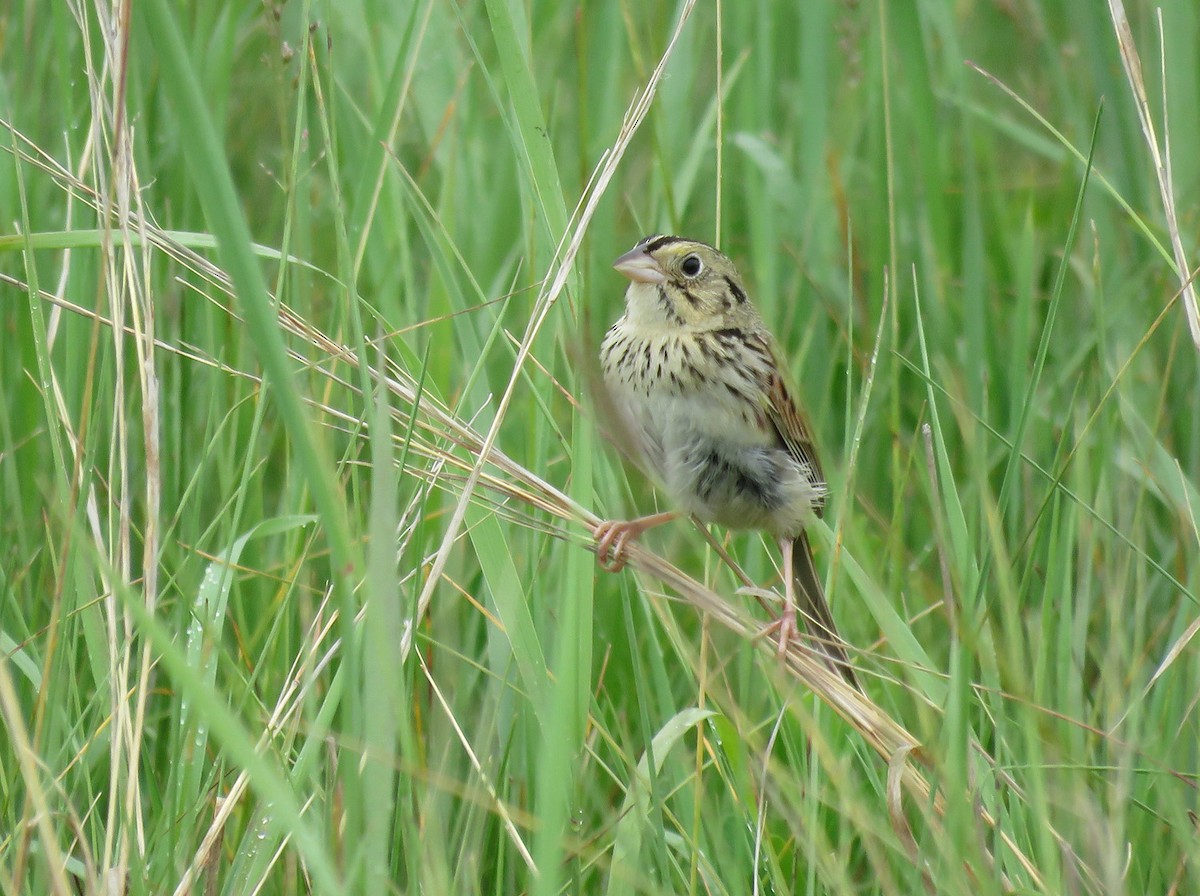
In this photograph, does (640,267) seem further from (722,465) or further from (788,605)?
(788,605)

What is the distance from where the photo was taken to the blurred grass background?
187cm

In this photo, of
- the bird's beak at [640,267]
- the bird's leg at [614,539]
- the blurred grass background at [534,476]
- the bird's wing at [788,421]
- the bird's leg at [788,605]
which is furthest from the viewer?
the bird's wing at [788,421]

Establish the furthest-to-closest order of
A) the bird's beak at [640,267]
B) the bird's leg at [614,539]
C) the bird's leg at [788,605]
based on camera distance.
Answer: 1. the bird's beak at [640,267]
2. the bird's leg at [788,605]
3. the bird's leg at [614,539]

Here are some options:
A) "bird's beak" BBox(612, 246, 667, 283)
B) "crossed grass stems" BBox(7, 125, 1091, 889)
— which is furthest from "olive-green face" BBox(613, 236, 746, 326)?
"crossed grass stems" BBox(7, 125, 1091, 889)

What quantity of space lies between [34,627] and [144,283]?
32.6 inches

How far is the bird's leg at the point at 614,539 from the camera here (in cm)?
243

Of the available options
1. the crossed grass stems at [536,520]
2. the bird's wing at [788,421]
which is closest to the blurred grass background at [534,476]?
the crossed grass stems at [536,520]

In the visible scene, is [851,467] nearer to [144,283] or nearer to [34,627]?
[144,283]

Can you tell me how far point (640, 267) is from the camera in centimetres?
302

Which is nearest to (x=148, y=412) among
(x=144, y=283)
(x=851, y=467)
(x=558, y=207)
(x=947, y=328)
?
(x=144, y=283)

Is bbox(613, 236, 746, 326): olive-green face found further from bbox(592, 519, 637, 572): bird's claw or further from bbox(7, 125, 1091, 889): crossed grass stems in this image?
bbox(7, 125, 1091, 889): crossed grass stems

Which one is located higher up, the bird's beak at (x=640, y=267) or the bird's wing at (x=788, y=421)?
the bird's beak at (x=640, y=267)

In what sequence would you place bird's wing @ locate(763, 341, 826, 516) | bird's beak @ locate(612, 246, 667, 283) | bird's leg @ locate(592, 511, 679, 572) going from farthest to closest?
bird's wing @ locate(763, 341, 826, 516) < bird's beak @ locate(612, 246, 667, 283) < bird's leg @ locate(592, 511, 679, 572)

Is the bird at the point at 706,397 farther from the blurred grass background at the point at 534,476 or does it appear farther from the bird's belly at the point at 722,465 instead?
the blurred grass background at the point at 534,476
